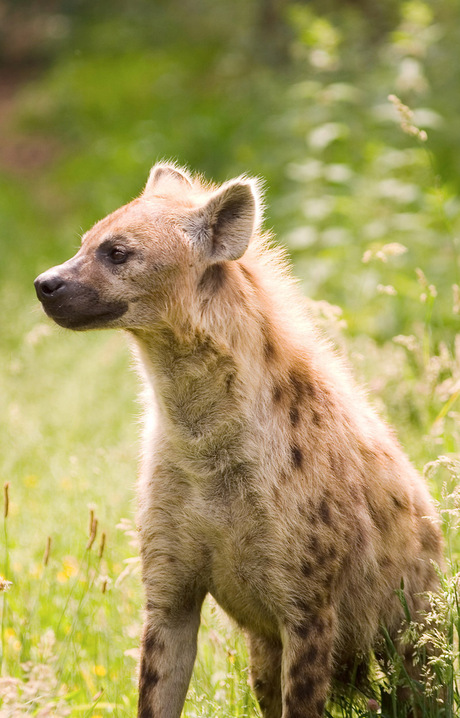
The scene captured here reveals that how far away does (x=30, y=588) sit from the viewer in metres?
4.02

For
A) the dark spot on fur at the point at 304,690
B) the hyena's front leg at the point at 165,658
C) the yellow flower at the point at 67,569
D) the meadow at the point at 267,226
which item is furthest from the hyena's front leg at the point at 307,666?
the yellow flower at the point at 67,569

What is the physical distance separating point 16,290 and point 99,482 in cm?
426

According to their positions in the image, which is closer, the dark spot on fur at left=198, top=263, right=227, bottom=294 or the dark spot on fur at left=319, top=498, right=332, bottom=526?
the dark spot on fur at left=319, top=498, right=332, bottom=526

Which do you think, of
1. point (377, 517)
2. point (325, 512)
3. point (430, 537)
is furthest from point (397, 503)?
point (325, 512)

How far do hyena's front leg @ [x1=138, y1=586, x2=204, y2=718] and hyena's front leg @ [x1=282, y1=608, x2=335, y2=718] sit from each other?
1.05ft

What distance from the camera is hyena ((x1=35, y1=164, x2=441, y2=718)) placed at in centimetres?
295

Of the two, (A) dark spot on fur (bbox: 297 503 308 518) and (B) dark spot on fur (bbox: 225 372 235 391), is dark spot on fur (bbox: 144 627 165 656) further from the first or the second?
(B) dark spot on fur (bbox: 225 372 235 391)

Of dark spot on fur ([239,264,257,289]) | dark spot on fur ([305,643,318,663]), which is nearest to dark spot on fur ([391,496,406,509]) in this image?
dark spot on fur ([305,643,318,663])

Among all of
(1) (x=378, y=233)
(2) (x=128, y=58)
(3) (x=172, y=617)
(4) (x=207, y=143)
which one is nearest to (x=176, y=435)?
(3) (x=172, y=617)

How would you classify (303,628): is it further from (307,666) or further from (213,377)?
(213,377)

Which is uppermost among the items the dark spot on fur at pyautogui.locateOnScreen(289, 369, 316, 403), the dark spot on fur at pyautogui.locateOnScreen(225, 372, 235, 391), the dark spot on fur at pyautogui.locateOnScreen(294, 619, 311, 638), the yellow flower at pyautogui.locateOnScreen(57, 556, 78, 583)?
the dark spot on fur at pyautogui.locateOnScreen(289, 369, 316, 403)

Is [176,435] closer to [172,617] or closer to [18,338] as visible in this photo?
[172,617]

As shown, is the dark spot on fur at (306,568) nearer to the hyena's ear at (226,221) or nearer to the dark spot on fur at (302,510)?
the dark spot on fur at (302,510)

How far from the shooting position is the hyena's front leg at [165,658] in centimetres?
302
